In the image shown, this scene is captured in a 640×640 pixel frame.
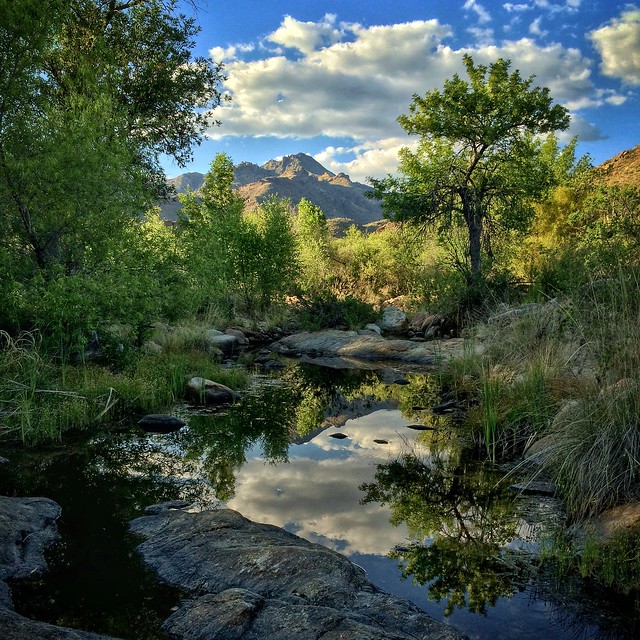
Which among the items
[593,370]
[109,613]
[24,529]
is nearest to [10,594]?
[109,613]

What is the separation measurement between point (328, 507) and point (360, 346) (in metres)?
12.6

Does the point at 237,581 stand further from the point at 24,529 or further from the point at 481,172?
the point at 481,172

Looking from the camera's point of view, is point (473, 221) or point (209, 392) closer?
point (209, 392)

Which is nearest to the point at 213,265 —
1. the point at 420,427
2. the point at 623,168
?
the point at 420,427

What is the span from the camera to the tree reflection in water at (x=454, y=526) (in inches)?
165

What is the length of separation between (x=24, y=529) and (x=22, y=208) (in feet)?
22.2

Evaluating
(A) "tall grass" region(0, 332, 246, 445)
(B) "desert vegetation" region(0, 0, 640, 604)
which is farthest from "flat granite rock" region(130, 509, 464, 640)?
(A) "tall grass" region(0, 332, 246, 445)

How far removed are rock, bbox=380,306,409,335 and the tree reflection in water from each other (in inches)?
567

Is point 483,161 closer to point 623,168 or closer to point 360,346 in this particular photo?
point 360,346

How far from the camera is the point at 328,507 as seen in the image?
5.91m

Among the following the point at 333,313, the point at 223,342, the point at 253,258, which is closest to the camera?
the point at 223,342

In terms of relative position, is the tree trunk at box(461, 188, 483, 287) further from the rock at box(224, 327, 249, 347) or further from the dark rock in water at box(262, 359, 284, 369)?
the dark rock in water at box(262, 359, 284, 369)

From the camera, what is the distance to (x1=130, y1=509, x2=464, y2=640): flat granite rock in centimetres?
314

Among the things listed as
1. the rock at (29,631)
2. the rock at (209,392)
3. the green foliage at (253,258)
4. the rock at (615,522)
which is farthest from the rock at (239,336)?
the rock at (29,631)
